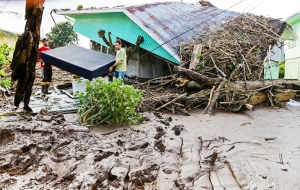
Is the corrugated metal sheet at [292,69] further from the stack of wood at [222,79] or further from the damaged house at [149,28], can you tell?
the damaged house at [149,28]

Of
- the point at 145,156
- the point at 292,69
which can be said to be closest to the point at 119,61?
the point at 145,156

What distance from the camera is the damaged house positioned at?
11.4 meters

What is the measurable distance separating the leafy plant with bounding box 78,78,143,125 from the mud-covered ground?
9.4 inches

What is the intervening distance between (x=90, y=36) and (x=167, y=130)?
9.21m

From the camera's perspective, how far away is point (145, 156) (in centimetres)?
486

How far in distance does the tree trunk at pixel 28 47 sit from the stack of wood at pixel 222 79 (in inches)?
124

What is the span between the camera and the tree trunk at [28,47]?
568 cm

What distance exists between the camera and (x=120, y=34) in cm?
1273

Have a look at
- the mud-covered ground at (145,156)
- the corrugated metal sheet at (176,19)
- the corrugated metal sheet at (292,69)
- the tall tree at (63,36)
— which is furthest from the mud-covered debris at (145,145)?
the tall tree at (63,36)

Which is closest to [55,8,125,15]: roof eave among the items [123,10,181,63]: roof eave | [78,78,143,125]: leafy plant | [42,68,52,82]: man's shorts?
[123,10,181,63]: roof eave

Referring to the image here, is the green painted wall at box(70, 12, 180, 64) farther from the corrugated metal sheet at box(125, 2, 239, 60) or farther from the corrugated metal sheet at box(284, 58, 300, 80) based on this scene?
the corrugated metal sheet at box(284, 58, 300, 80)

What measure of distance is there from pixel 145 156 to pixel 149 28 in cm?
745

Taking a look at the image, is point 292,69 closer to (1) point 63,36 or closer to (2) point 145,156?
(2) point 145,156

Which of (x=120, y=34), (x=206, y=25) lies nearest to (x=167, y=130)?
(x=120, y=34)
